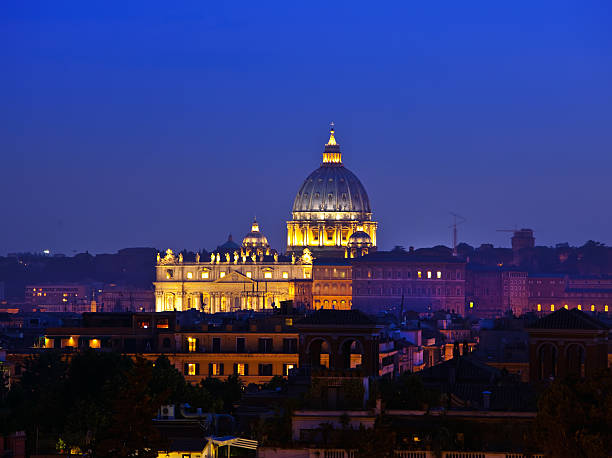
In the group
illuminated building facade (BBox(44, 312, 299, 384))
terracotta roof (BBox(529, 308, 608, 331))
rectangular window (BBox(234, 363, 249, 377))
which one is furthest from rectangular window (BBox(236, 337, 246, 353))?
terracotta roof (BBox(529, 308, 608, 331))

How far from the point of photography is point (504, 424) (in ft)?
168

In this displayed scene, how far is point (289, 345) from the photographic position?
10512 centimetres

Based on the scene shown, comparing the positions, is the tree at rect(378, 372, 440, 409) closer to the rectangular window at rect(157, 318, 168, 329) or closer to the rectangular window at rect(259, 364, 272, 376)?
the rectangular window at rect(259, 364, 272, 376)

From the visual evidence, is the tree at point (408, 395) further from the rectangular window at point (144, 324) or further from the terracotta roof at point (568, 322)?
the rectangular window at point (144, 324)

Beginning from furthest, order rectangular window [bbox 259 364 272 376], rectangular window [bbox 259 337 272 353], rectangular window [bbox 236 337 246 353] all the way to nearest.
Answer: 1. rectangular window [bbox 236 337 246 353]
2. rectangular window [bbox 259 337 272 353]
3. rectangular window [bbox 259 364 272 376]

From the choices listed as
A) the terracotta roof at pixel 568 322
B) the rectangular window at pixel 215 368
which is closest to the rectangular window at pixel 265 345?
the rectangular window at pixel 215 368

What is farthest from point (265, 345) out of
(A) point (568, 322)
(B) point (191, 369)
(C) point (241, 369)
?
(A) point (568, 322)

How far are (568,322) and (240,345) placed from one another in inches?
1609

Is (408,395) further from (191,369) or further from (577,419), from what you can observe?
(191,369)

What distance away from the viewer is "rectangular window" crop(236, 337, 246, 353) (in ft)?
349

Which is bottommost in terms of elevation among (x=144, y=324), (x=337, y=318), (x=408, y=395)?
(x=408, y=395)

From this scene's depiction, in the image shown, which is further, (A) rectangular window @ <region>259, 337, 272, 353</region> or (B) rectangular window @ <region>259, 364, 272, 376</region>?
(A) rectangular window @ <region>259, 337, 272, 353</region>

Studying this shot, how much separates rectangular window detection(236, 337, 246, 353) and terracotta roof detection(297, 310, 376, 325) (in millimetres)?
32114

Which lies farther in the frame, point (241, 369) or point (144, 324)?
point (144, 324)
